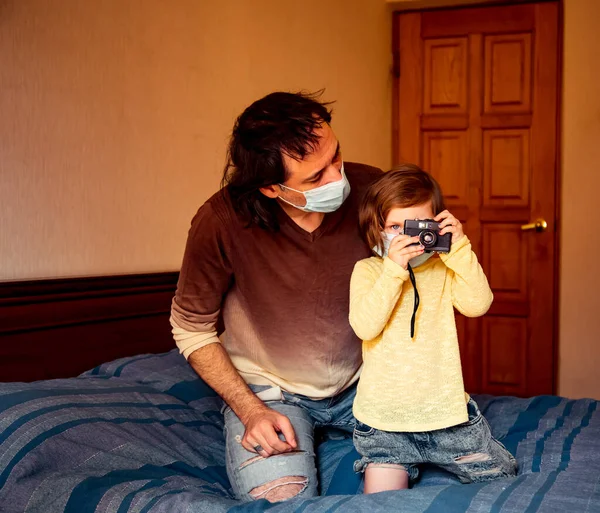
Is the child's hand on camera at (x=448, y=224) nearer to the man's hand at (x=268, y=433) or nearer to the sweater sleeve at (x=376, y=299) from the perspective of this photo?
the sweater sleeve at (x=376, y=299)

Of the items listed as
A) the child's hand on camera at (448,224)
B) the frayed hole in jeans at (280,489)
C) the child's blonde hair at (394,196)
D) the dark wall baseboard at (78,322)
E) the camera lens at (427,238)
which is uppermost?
the child's blonde hair at (394,196)

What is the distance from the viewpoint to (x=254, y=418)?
1529 mm

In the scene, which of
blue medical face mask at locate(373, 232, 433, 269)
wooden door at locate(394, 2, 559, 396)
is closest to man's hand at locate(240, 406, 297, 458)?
blue medical face mask at locate(373, 232, 433, 269)

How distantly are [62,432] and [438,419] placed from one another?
745mm

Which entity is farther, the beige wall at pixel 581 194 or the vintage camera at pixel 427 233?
the beige wall at pixel 581 194

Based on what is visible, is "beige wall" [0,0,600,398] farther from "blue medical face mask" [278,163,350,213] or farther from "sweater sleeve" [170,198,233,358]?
"blue medical face mask" [278,163,350,213]

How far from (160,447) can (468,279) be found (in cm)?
74

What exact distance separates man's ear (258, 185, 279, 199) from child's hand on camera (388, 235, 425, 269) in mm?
388

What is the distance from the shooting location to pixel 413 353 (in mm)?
1454

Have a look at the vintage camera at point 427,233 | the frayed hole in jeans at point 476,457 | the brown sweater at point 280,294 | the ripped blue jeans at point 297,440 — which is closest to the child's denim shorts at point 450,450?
the frayed hole in jeans at point 476,457

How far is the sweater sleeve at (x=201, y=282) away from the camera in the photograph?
1687 millimetres

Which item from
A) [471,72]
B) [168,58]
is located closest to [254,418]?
[168,58]

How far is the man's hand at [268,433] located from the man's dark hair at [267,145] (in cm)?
45

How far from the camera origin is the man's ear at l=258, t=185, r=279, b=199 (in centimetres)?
167
